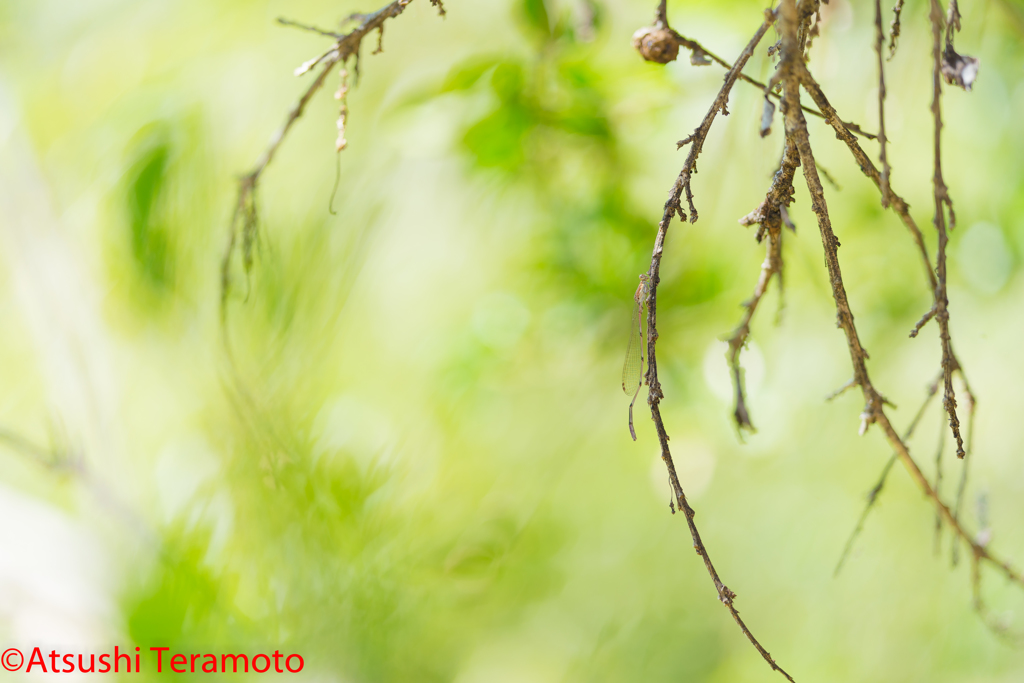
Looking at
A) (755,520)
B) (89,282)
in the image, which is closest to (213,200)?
(89,282)

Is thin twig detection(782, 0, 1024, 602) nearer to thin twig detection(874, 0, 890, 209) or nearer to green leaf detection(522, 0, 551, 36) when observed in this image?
thin twig detection(874, 0, 890, 209)

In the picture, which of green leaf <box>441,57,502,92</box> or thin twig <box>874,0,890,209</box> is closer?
Result: thin twig <box>874,0,890,209</box>

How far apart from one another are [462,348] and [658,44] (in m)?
0.40

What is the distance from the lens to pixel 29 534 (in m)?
0.46

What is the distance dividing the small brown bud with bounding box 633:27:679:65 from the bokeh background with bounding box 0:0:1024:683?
214mm

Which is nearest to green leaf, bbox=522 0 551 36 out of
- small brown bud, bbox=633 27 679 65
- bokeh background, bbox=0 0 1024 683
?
bokeh background, bbox=0 0 1024 683

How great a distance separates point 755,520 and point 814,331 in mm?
253

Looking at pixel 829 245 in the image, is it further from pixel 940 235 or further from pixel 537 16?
pixel 537 16

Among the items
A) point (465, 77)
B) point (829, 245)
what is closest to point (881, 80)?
point (829, 245)

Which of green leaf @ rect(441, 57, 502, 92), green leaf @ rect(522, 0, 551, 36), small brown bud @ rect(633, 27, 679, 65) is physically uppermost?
green leaf @ rect(522, 0, 551, 36)

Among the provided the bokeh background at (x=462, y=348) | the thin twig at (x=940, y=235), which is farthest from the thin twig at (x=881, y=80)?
the bokeh background at (x=462, y=348)

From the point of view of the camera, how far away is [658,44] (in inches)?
6.5

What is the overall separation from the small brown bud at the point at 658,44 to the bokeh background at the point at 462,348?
0.21 m

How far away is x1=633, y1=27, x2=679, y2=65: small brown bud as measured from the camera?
0.16m
